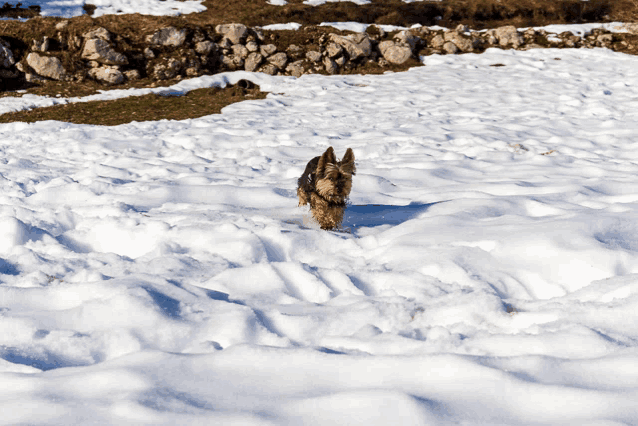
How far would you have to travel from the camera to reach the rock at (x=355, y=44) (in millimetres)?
18000

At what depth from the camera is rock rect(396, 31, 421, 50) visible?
62.1 ft

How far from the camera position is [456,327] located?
2.70m

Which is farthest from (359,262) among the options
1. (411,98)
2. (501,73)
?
(501,73)

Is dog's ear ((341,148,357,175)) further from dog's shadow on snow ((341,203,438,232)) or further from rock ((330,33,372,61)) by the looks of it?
rock ((330,33,372,61))

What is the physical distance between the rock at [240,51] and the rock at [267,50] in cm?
58

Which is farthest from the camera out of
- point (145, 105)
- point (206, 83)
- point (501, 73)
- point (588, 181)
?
point (501, 73)

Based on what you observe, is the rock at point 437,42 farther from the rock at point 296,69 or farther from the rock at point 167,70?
the rock at point 167,70

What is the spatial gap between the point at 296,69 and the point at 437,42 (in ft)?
22.0

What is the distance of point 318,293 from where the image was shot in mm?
3281

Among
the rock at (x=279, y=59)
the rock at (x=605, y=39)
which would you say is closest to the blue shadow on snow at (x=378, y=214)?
the rock at (x=279, y=59)

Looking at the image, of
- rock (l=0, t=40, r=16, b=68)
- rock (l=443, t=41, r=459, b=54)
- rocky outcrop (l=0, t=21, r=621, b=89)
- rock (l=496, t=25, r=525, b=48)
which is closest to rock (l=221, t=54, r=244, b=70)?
rocky outcrop (l=0, t=21, r=621, b=89)

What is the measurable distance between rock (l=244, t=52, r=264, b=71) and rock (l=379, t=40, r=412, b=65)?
4967 millimetres

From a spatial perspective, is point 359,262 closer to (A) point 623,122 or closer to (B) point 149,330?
(B) point 149,330

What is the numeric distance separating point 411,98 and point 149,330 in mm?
12402
